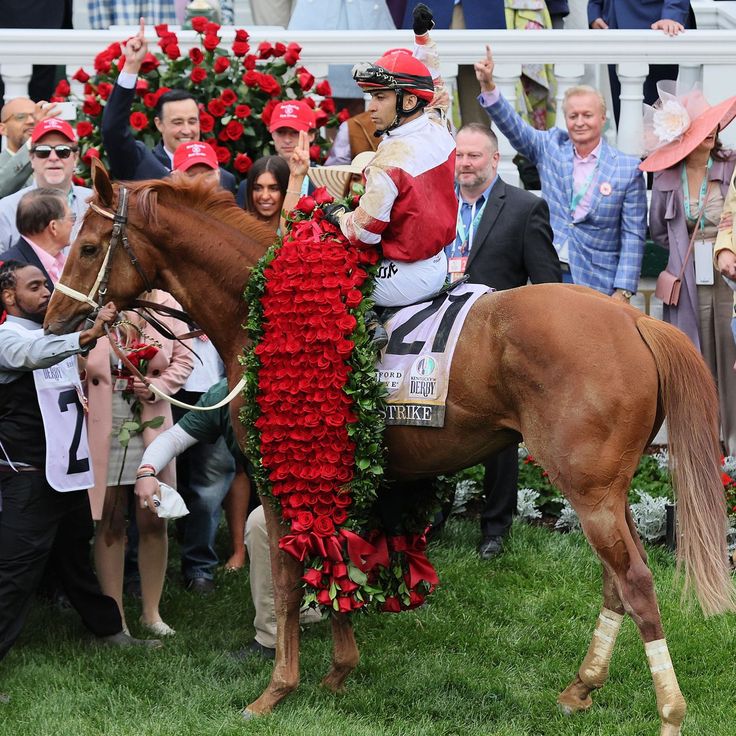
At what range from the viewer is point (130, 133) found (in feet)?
25.6

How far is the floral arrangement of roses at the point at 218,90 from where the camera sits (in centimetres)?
852

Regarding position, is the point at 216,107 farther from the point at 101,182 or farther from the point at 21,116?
the point at 101,182

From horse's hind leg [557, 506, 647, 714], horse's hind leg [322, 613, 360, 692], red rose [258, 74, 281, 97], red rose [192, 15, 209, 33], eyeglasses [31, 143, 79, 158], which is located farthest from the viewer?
red rose [192, 15, 209, 33]

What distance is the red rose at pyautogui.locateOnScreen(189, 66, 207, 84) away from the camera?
863cm

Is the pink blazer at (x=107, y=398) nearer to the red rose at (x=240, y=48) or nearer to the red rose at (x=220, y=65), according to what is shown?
the red rose at (x=220, y=65)

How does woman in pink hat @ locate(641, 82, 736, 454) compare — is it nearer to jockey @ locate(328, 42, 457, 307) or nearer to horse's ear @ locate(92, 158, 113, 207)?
jockey @ locate(328, 42, 457, 307)

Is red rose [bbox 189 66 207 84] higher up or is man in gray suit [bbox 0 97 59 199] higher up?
red rose [bbox 189 66 207 84]

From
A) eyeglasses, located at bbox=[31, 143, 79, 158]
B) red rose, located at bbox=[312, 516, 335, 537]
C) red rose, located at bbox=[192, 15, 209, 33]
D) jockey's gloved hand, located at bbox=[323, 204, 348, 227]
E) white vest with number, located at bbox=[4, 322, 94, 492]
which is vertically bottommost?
red rose, located at bbox=[312, 516, 335, 537]

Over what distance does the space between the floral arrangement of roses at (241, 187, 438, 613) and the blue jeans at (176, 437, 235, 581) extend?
5.77 feet

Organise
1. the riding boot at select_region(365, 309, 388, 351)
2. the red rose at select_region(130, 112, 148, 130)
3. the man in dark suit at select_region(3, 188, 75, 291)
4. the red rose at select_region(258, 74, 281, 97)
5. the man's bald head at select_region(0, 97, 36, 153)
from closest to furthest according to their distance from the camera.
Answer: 1. the riding boot at select_region(365, 309, 388, 351)
2. the man in dark suit at select_region(3, 188, 75, 291)
3. the man's bald head at select_region(0, 97, 36, 153)
4. the red rose at select_region(130, 112, 148, 130)
5. the red rose at select_region(258, 74, 281, 97)

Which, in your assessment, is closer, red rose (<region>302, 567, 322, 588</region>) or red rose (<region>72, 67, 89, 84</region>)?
red rose (<region>302, 567, 322, 588</region>)

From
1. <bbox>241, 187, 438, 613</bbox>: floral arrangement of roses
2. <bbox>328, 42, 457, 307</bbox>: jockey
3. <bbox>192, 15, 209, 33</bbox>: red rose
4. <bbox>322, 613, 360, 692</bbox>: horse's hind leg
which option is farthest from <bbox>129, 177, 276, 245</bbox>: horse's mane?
<bbox>192, 15, 209, 33</bbox>: red rose

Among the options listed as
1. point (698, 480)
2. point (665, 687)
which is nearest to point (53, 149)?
point (698, 480)

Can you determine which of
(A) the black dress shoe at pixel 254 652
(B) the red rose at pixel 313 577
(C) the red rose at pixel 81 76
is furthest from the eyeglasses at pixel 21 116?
(B) the red rose at pixel 313 577
